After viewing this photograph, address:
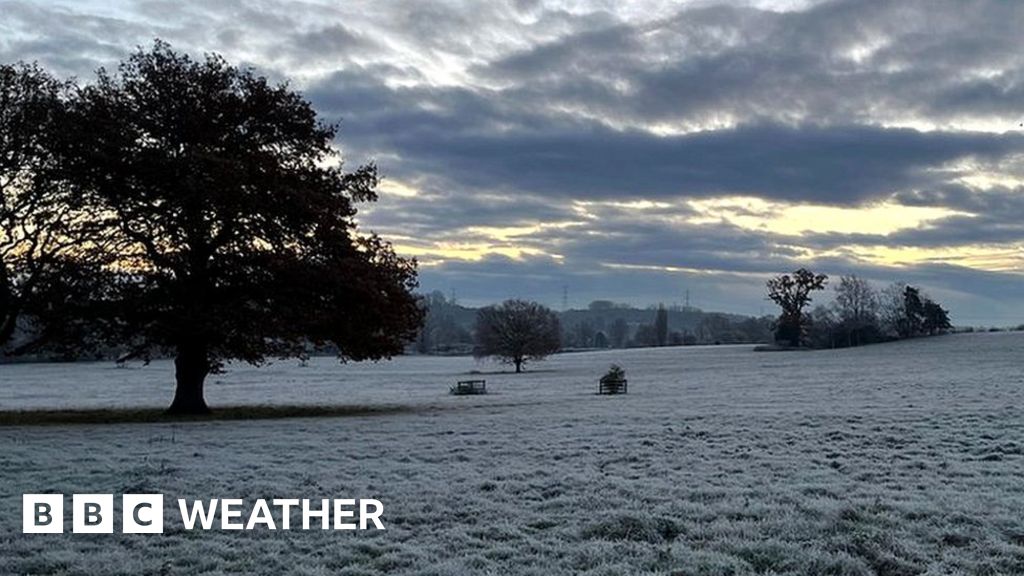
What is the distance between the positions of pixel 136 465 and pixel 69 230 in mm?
17208

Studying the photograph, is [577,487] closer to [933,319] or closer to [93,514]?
[93,514]

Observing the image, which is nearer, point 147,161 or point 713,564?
point 713,564

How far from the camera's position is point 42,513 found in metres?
12.0

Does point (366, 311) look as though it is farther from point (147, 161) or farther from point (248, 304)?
point (147, 161)

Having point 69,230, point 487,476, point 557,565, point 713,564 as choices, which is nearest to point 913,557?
point 713,564

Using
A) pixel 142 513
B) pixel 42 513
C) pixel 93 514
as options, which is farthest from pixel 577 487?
pixel 42 513

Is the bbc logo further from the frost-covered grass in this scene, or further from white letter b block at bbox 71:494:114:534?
the frost-covered grass

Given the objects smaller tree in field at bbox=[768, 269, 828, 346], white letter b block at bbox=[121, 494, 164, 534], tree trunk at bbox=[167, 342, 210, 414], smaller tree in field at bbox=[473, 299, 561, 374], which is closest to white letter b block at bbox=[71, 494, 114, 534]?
white letter b block at bbox=[121, 494, 164, 534]

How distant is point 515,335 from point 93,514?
3013 inches

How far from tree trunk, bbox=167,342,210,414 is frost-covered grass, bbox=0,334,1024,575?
4.64m

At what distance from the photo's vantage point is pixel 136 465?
16.2m

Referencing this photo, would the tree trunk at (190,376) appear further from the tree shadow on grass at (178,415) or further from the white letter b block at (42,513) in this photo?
the white letter b block at (42,513)

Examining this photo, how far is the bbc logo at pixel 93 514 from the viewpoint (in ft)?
36.6

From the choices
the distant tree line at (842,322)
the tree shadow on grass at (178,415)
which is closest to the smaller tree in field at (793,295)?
the distant tree line at (842,322)
